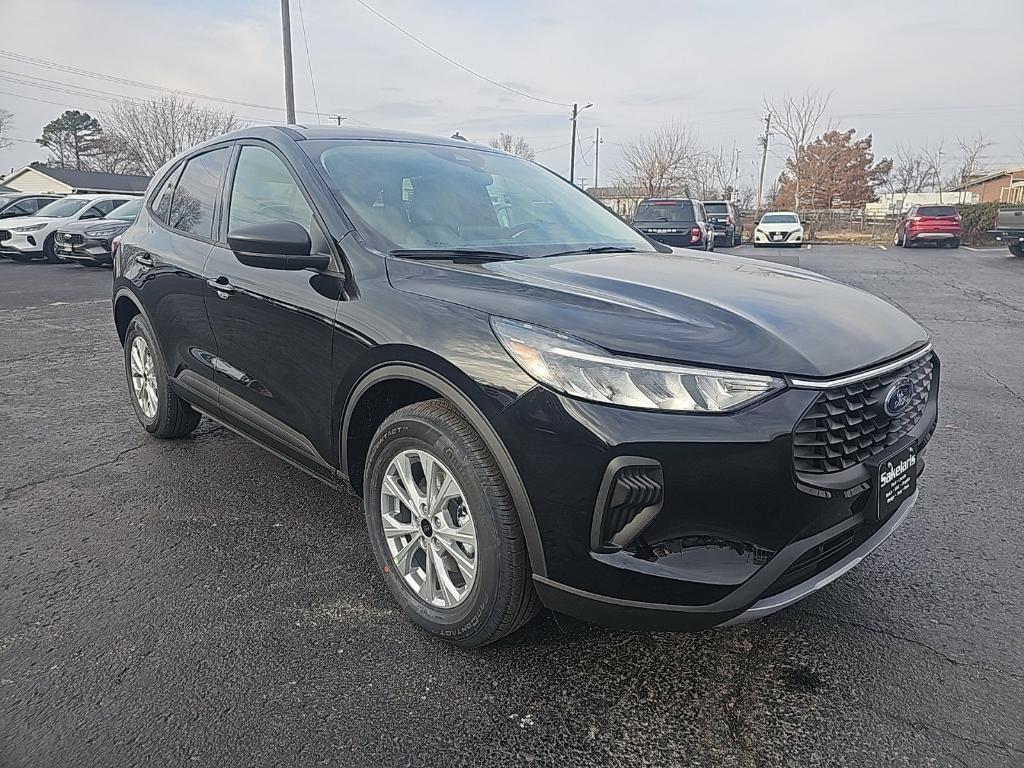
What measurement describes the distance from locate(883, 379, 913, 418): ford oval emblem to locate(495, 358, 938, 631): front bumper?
0.32 meters

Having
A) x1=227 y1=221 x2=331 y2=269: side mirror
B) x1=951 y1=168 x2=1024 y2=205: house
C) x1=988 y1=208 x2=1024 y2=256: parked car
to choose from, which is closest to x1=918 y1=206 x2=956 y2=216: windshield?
x1=988 y1=208 x2=1024 y2=256: parked car

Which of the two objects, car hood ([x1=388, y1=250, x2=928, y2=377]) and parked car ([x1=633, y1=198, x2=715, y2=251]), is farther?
parked car ([x1=633, y1=198, x2=715, y2=251])

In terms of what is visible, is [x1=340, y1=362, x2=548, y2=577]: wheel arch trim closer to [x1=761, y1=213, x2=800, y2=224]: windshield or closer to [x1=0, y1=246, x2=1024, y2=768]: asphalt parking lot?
[x1=0, y1=246, x2=1024, y2=768]: asphalt parking lot

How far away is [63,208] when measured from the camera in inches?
738

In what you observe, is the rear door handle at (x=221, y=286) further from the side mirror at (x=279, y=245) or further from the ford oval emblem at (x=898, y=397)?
the ford oval emblem at (x=898, y=397)

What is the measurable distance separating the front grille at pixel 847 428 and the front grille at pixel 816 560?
0.71ft

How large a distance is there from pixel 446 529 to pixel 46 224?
19549mm

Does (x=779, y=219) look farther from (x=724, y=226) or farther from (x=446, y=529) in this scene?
(x=446, y=529)

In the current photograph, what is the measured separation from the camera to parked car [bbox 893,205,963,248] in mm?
26734

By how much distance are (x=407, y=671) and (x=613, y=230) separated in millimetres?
2353

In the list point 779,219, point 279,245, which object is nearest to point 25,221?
point 279,245

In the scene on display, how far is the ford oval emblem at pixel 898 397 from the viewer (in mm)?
2197

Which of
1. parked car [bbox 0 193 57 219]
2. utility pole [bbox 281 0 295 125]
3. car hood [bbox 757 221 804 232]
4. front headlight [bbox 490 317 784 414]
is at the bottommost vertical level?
front headlight [bbox 490 317 784 414]

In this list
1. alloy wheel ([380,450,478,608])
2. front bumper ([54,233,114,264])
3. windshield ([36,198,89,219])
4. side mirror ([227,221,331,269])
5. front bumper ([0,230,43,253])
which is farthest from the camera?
windshield ([36,198,89,219])
